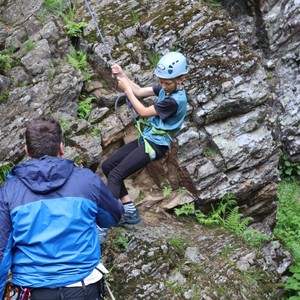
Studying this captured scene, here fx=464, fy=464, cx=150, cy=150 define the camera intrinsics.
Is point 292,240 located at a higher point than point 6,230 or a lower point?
lower

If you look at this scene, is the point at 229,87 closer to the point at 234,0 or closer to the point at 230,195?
the point at 230,195

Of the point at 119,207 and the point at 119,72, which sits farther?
the point at 119,72

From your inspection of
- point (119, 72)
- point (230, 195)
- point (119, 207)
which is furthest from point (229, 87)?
point (119, 207)

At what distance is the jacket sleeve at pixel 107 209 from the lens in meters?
3.77

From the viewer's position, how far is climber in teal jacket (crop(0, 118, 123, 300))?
3.45 m

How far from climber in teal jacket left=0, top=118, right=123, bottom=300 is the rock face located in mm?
3494

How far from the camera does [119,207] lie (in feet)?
13.1

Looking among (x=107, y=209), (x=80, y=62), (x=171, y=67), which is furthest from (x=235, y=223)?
(x=107, y=209)

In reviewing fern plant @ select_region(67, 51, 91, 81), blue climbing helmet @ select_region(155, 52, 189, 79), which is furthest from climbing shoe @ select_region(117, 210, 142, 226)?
fern plant @ select_region(67, 51, 91, 81)

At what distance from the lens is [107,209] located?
385cm

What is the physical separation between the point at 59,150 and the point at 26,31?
524 centimetres

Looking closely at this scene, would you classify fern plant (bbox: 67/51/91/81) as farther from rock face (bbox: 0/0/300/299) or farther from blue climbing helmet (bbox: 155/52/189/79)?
blue climbing helmet (bbox: 155/52/189/79)

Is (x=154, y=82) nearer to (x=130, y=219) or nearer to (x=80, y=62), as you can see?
(x=80, y=62)

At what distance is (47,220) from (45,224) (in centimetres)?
3
